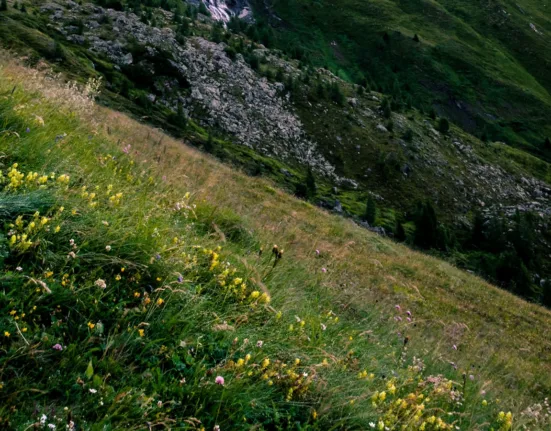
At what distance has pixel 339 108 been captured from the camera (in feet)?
249

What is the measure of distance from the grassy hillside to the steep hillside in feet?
152

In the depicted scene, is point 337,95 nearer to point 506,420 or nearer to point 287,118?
point 287,118

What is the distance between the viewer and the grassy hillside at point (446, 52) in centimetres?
13300

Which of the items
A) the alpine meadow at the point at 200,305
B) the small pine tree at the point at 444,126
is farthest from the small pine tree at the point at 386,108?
the alpine meadow at the point at 200,305

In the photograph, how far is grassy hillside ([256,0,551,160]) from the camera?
13300 cm

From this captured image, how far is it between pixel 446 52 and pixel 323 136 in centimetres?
10634

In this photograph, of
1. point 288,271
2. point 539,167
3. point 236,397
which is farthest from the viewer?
point 539,167

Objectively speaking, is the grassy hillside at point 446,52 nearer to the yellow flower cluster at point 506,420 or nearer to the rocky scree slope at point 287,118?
the rocky scree slope at point 287,118

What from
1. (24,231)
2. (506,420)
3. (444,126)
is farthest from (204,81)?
(506,420)

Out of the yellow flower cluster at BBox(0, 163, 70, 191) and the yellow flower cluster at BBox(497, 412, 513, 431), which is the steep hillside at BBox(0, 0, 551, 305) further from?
the yellow flower cluster at BBox(497, 412, 513, 431)

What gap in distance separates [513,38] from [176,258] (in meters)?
208

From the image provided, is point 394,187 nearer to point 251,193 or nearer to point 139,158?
point 251,193

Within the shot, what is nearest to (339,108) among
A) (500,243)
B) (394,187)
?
(394,187)

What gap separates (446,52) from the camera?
481 feet
